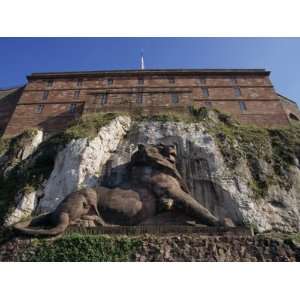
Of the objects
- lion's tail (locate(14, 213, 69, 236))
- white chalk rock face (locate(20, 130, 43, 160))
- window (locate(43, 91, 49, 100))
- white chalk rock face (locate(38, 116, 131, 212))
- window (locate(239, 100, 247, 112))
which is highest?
window (locate(43, 91, 49, 100))

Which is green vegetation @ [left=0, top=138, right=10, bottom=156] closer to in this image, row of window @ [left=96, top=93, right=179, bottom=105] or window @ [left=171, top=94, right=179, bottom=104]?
row of window @ [left=96, top=93, right=179, bottom=105]

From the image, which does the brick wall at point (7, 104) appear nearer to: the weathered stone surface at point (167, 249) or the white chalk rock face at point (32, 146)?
Answer: the white chalk rock face at point (32, 146)

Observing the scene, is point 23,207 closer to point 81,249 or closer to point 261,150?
point 81,249

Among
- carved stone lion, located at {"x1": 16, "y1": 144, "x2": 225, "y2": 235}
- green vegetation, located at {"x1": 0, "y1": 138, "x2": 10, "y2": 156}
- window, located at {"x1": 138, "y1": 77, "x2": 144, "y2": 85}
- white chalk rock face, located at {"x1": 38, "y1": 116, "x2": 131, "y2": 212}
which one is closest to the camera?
carved stone lion, located at {"x1": 16, "y1": 144, "x2": 225, "y2": 235}

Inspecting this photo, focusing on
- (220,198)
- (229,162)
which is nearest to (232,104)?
(229,162)

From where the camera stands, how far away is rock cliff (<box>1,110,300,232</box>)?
37.0 ft

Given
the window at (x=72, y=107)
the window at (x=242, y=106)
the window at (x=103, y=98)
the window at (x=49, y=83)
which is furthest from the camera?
the window at (x=49, y=83)

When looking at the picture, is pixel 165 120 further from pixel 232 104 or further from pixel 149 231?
pixel 232 104

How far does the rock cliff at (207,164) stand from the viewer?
1128cm

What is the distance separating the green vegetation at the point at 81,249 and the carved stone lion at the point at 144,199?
381 mm

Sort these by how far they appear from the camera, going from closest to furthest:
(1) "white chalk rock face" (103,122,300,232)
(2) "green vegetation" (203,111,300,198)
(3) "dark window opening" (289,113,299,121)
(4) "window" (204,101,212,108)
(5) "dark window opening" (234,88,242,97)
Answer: (1) "white chalk rock face" (103,122,300,232), (2) "green vegetation" (203,111,300,198), (4) "window" (204,101,212,108), (5) "dark window opening" (234,88,242,97), (3) "dark window opening" (289,113,299,121)

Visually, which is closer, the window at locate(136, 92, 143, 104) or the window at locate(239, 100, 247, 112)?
the window at locate(136, 92, 143, 104)

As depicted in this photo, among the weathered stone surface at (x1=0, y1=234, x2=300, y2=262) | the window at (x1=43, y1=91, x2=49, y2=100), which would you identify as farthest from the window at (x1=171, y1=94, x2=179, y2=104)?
the window at (x1=43, y1=91, x2=49, y2=100)

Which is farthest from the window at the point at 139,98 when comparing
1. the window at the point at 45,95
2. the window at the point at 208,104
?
the window at the point at 45,95
